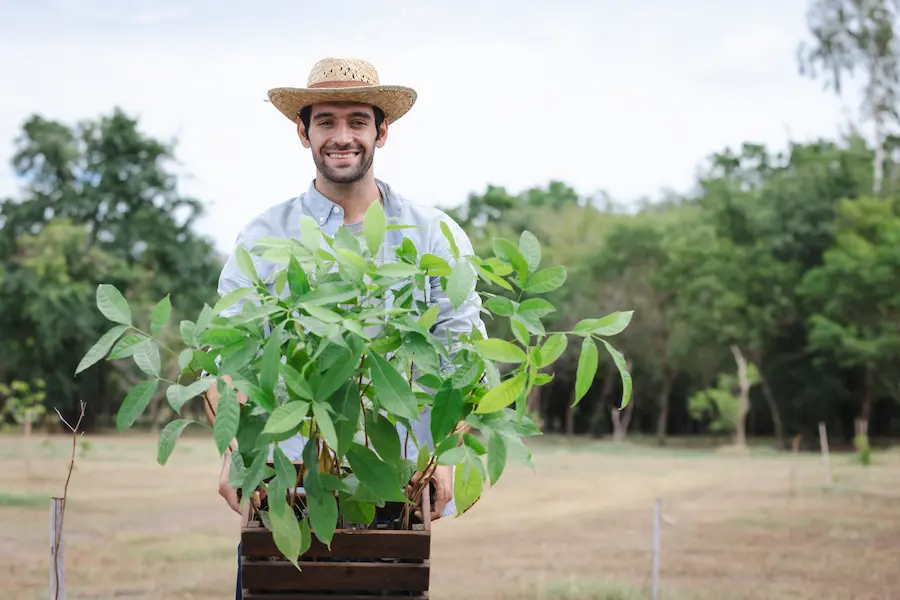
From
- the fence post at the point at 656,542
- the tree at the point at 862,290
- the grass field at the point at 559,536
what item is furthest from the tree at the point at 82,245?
the fence post at the point at 656,542

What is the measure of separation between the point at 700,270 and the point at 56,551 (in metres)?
32.1

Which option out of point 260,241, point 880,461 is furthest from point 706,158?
point 260,241

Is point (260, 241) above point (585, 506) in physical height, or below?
above

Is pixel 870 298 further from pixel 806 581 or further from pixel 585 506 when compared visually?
pixel 806 581

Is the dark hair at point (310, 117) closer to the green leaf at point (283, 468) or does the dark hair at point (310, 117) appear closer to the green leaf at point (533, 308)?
the green leaf at point (533, 308)

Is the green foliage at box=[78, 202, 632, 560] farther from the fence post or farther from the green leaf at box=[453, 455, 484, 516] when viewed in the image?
the fence post

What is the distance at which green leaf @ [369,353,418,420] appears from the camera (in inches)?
82.6

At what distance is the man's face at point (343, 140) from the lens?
10.6 feet

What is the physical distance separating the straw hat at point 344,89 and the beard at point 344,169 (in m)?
0.16

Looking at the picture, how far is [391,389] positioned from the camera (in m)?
2.11

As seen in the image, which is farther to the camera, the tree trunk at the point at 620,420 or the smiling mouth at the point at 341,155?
the tree trunk at the point at 620,420

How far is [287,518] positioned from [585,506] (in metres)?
15.0

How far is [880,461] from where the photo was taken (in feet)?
89.2

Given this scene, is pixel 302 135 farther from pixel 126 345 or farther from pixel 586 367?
pixel 586 367
